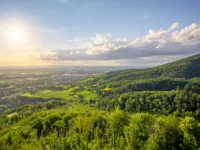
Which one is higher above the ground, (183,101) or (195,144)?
(195,144)

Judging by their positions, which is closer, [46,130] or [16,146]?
[16,146]

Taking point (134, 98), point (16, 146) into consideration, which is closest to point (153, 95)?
point (134, 98)

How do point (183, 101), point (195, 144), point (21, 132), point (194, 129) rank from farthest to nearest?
point (183, 101), point (21, 132), point (194, 129), point (195, 144)

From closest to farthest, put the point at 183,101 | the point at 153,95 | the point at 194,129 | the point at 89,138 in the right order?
the point at 194,129 < the point at 89,138 < the point at 183,101 < the point at 153,95

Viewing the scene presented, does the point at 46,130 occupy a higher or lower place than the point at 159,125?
lower

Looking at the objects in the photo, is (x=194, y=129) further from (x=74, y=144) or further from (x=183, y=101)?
(x=183, y=101)

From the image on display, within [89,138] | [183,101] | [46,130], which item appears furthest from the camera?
[183,101]

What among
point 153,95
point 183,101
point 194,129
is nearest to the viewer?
point 194,129

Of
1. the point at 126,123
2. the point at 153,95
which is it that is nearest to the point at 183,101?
the point at 153,95

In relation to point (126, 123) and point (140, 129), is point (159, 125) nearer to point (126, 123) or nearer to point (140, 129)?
point (140, 129)
